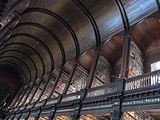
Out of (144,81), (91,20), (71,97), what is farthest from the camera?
(91,20)

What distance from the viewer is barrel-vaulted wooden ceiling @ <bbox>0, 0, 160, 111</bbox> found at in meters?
13.9

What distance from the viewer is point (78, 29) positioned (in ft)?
57.3

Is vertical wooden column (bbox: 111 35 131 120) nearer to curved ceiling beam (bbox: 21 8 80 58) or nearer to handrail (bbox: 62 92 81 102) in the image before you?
handrail (bbox: 62 92 81 102)

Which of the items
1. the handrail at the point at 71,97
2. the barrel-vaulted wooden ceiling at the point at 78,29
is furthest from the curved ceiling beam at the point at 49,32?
the handrail at the point at 71,97

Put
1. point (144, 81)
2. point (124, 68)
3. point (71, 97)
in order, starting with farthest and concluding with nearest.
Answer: point (71, 97), point (124, 68), point (144, 81)

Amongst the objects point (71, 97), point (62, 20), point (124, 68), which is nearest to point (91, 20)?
point (62, 20)

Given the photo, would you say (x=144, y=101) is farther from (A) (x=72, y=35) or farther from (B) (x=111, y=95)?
(A) (x=72, y=35)

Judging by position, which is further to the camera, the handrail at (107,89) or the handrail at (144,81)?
the handrail at (107,89)

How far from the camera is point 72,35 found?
1792cm

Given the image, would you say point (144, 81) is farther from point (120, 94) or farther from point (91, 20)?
point (91, 20)

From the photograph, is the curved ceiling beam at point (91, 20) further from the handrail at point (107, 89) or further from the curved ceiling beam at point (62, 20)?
the handrail at point (107, 89)

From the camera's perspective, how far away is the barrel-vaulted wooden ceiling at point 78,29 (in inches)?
548

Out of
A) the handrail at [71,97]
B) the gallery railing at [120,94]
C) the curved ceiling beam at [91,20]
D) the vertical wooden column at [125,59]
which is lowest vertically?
the gallery railing at [120,94]

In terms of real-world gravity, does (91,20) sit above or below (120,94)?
above
